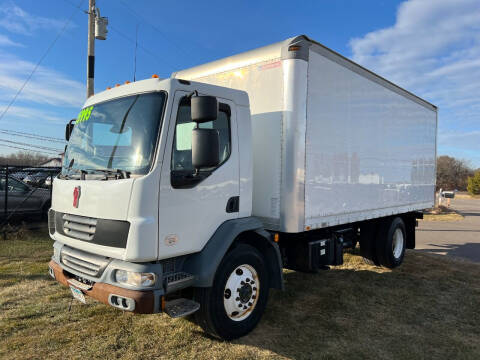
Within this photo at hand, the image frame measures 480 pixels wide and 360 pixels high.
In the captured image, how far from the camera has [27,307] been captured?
4387mm

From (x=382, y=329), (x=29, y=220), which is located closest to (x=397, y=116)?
(x=382, y=329)

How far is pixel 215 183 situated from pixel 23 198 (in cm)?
803

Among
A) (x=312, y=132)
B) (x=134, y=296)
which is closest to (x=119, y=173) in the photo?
(x=134, y=296)

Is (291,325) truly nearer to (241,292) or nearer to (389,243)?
(241,292)

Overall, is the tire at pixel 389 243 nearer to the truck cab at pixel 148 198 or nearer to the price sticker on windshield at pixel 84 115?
the truck cab at pixel 148 198

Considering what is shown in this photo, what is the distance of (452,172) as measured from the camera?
57.3m

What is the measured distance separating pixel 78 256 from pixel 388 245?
216 inches

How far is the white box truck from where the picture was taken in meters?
2.99

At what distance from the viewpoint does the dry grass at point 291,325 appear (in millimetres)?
3484

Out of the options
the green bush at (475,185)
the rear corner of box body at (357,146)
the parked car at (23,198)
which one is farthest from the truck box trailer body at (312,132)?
the green bush at (475,185)

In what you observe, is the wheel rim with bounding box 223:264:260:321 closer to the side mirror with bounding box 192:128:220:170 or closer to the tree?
the side mirror with bounding box 192:128:220:170

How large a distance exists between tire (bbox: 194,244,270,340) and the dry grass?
0.18 meters

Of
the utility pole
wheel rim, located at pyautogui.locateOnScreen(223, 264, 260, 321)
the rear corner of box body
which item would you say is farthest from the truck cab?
the utility pole

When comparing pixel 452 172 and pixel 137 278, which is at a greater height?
pixel 452 172
